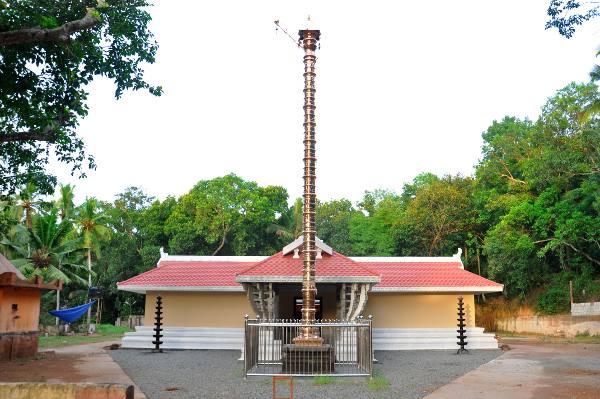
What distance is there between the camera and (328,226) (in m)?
41.7

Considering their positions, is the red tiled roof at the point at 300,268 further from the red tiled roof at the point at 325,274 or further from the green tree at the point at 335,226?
the green tree at the point at 335,226

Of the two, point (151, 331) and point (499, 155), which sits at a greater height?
point (499, 155)

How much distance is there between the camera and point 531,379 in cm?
1193

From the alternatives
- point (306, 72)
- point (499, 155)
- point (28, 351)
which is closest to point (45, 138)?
point (306, 72)

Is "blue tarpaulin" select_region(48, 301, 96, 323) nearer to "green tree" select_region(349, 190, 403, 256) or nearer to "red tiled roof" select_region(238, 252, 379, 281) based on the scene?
"red tiled roof" select_region(238, 252, 379, 281)

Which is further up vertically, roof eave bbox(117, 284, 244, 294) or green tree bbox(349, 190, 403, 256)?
green tree bbox(349, 190, 403, 256)

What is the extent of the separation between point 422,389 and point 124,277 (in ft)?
112

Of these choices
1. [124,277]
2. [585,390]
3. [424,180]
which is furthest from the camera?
[424,180]

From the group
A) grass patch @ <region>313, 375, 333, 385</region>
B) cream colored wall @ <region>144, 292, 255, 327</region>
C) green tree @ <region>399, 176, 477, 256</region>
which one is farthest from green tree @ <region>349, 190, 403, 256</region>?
grass patch @ <region>313, 375, 333, 385</region>

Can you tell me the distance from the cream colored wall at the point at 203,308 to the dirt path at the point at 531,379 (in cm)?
961

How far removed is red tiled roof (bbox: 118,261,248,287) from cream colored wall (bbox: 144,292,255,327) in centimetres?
58

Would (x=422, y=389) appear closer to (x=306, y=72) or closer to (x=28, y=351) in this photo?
(x=306, y=72)

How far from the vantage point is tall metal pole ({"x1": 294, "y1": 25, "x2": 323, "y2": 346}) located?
489 inches

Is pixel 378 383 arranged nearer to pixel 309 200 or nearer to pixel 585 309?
pixel 309 200
